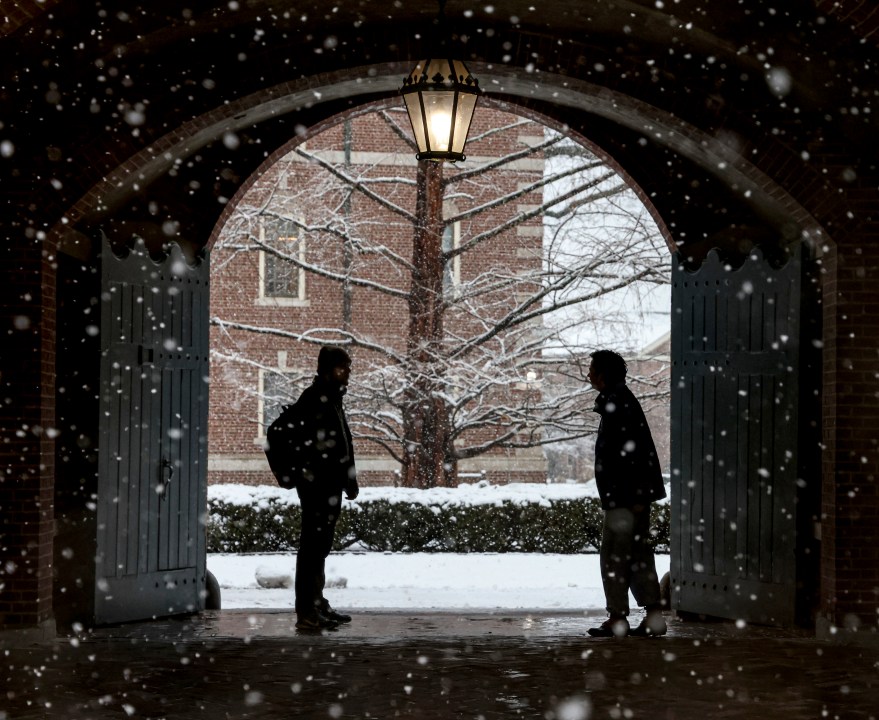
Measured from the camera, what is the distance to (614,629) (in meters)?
7.40

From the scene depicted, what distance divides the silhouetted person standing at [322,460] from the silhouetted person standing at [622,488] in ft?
5.63

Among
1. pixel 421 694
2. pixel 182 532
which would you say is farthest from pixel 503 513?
pixel 421 694

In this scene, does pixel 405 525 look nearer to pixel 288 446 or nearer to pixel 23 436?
pixel 288 446

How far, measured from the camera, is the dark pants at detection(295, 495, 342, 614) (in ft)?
25.1

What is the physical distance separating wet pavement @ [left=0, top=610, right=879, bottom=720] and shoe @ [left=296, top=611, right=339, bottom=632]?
0.30ft

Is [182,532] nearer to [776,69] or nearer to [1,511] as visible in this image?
[1,511]

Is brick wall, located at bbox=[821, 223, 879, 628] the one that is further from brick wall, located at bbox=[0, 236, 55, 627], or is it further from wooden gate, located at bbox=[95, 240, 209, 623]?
brick wall, located at bbox=[0, 236, 55, 627]

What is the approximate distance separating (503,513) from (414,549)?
50.1 inches

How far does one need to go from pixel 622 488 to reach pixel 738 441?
1.66m

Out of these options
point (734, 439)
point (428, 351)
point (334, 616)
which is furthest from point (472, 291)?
point (334, 616)

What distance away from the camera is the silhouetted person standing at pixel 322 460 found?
7617 millimetres

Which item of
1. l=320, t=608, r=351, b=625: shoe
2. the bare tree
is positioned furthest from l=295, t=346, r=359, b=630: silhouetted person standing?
the bare tree

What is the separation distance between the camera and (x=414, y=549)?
14.7 metres

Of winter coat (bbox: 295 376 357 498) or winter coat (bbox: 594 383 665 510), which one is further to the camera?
winter coat (bbox: 295 376 357 498)
